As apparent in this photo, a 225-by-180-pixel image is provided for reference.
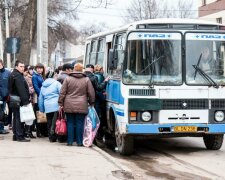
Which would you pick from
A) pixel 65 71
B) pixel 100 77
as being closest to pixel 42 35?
pixel 65 71

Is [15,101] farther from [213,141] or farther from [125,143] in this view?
[213,141]

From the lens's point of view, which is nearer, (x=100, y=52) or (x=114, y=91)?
(x=114, y=91)

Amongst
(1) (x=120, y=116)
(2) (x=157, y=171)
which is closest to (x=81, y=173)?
(2) (x=157, y=171)

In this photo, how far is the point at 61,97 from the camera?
37.8 feet

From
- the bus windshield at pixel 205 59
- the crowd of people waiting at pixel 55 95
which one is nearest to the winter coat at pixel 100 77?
the crowd of people waiting at pixel 55 95

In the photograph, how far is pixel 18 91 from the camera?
38.8ft

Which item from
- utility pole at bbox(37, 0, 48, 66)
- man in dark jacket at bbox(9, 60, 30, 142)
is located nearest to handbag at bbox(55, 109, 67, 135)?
man in dark jacket at bbox(9, 60, 30, 142)

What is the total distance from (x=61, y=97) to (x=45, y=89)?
95 cm

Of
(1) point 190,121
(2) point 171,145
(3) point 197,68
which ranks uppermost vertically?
(3) point 197,68

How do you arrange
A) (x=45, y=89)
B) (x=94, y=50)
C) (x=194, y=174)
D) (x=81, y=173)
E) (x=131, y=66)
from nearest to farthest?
(x=81, y=173) → (x=194, y=174) → (x=131, y=66) → (x=45, y=89) → (x=94, y=50)

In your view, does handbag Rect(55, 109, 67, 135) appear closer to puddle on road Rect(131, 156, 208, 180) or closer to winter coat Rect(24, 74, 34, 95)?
winter coat Rect(24, 74, 34, 95)

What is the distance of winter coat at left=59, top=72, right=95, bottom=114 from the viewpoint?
37.6ft

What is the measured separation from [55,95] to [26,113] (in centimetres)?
79

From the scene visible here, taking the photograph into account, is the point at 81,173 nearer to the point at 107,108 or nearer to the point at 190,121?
the point at 190,121
